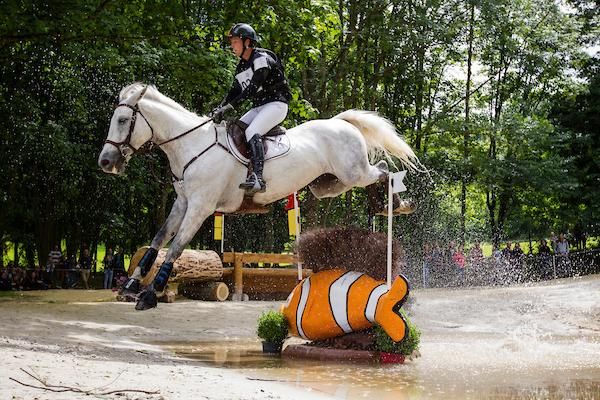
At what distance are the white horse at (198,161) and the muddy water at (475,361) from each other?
1.34 m

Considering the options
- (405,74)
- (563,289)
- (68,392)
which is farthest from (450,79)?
(68,392)

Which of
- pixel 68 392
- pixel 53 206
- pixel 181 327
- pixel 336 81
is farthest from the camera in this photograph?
pixel 336 81

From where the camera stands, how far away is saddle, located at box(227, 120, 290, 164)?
8.32 metres

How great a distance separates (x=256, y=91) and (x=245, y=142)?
0.54 meters

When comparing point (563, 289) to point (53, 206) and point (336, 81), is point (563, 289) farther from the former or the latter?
point (53, 206)

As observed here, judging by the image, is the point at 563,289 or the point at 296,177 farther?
the point at 563,289

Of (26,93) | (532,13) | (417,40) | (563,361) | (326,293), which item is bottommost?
(563,361)

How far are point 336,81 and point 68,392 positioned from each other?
2049 cm

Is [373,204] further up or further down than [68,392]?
further up

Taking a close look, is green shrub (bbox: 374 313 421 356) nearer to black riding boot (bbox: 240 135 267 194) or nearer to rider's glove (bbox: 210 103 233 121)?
black riding boot (bbox: 240 135 267 194)


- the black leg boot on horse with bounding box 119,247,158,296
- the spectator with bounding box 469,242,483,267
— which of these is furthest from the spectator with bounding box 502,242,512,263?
the black leg boot on horse with bounding box 119,247,158,296

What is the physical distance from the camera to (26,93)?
65.2ft

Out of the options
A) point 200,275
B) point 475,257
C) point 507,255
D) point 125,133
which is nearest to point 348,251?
point 125,133

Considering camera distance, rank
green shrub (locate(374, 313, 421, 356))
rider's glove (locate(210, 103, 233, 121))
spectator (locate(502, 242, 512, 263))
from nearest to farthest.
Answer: green shrub (locate(374, 313, 421, 356)), rider's glove (locate(210, 103, 233, 121)), spectator (locate(502, 242, 512, 263))
